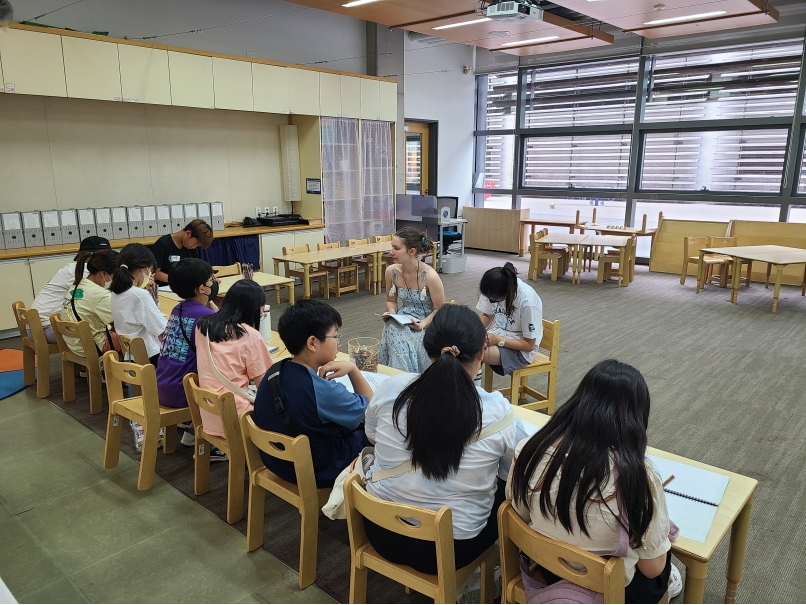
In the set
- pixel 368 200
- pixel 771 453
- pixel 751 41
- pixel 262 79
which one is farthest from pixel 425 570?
pixel 751 41

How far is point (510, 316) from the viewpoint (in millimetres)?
3350

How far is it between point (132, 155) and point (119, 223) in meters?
0.97

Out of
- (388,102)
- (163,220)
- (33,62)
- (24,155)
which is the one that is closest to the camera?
(33,62)

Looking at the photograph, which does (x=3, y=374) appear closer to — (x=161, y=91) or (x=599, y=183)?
(x=161, y=91)

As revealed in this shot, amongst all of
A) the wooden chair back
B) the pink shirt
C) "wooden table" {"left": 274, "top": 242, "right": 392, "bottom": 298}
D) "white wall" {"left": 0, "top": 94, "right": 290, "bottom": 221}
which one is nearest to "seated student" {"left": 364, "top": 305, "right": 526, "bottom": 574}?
the wooden chair back

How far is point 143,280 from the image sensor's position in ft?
11.4

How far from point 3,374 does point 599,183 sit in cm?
911

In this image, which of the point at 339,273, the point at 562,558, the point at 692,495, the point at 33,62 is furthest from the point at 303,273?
the point at 562,558

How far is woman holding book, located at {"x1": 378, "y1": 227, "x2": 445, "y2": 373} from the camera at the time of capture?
3344 millimetres

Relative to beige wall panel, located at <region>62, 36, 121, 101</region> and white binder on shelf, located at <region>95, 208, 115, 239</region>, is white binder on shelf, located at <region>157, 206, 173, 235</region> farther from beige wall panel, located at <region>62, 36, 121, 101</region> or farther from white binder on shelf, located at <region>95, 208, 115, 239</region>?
beige wall panel, located at <region>62, 36, 121, 101</region>

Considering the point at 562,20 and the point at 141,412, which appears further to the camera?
the point at 562,20

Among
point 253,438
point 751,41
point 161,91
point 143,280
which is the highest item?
point 751,41

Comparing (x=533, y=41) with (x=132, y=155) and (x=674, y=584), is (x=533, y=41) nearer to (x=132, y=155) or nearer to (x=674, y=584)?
(x=132, y=155)

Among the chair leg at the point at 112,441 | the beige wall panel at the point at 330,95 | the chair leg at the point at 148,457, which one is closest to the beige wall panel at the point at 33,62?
the beige wall panel at the point at 330,95
